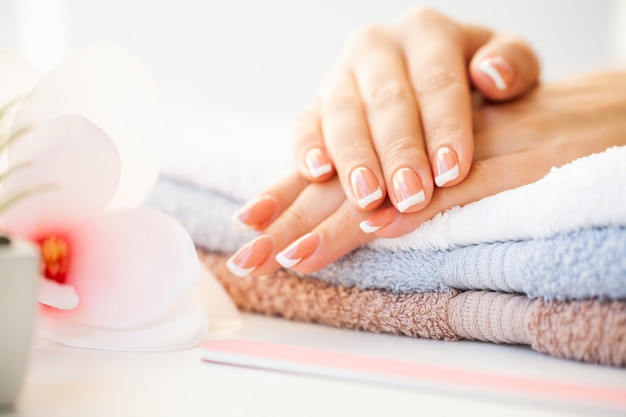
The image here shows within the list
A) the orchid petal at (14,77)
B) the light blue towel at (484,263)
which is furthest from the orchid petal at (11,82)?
the light blue towel at (484,263)

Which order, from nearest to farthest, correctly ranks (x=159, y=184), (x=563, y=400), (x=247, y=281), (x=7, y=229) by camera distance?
(x=563, y=400)
(x=7, y=229)
(x=247, y=281)
(x=159, y=184)

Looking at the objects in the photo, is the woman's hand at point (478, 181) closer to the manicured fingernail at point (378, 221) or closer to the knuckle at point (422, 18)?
the manicured fingernail at point (378, 221)

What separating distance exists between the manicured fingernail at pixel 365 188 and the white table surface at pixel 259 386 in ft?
0.37

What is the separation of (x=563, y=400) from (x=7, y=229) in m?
0.36

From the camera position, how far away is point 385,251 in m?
0.55

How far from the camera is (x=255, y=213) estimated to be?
0.61m

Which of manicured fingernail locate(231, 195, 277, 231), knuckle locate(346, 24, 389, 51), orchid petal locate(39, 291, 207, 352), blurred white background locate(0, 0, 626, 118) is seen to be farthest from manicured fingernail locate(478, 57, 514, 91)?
blurred white background locate(0, 0, 626, 118)

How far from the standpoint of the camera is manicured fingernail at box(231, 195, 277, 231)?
604mm

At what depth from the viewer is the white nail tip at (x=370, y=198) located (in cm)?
54

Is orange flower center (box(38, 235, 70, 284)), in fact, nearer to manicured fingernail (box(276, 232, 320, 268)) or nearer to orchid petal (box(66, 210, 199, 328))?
orchid petal (box(66, 210, 199, 328))

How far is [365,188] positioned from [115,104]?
0.67 ft

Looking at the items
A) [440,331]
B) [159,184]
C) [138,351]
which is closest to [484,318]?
[440,331]

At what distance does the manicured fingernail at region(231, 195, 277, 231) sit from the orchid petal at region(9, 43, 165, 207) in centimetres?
9

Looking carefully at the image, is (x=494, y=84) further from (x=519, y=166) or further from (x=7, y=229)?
(x=7, y=229)
